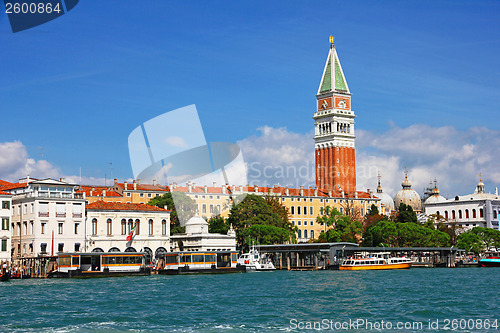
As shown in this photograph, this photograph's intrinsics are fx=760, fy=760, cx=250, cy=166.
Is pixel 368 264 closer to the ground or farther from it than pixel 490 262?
farther from it

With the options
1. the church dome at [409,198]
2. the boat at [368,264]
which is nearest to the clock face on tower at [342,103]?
the church dome at [409,198]

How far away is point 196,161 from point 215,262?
48.9 feet

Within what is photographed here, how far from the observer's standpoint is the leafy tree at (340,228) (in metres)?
101

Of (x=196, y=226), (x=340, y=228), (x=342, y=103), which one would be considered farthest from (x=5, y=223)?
(x=342, y=103)

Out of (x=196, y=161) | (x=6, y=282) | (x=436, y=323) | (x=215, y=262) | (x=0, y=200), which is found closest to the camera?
(x=436, y=323)

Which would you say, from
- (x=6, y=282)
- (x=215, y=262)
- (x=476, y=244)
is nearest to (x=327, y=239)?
(x=476, y=244)

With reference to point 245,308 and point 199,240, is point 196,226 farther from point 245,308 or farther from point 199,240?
point 245,308

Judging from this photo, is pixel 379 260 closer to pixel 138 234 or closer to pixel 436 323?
pixel 138 234

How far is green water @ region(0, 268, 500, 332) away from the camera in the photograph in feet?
96.1

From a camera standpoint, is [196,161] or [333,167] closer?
[196,161]

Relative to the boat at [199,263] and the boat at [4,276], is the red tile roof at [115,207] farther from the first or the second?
the boat at [4,276]

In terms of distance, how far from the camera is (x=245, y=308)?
3569 centimetres

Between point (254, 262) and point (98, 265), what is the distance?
2188 cm

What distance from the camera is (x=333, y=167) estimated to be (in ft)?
444
